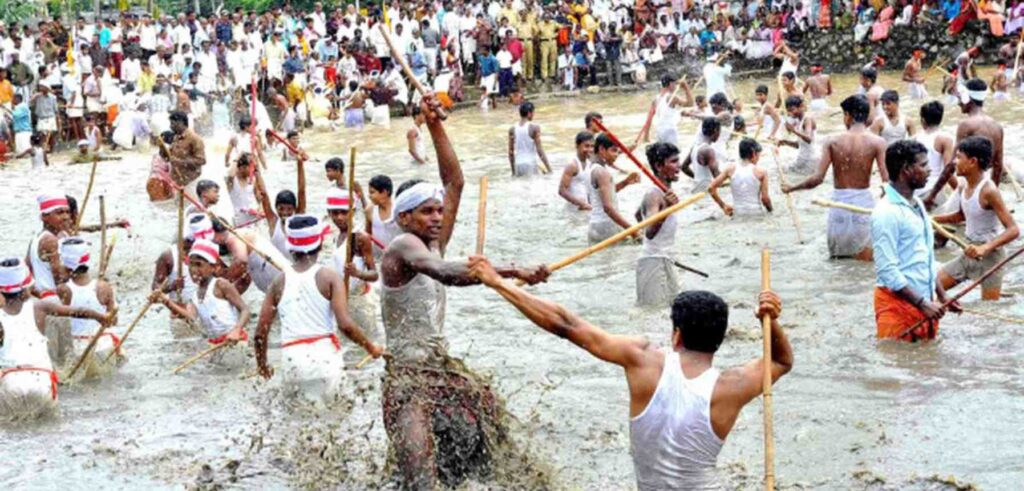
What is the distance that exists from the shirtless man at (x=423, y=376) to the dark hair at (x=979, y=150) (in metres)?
4.44

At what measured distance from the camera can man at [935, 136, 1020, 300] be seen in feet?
31.0

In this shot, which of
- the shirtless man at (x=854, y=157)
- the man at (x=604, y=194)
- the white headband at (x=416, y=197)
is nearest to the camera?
the white headband at (x=416, y=197)

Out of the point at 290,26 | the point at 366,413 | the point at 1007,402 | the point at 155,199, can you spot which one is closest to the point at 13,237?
the point at 155,199

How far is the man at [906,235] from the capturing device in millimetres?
8367

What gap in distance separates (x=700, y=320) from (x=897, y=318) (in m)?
4.19

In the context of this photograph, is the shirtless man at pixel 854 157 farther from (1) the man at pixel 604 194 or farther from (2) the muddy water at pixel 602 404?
(1) the man at pixel 604 194

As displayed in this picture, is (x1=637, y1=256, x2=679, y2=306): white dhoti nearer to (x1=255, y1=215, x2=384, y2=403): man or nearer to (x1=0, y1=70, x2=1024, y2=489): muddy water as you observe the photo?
(x1=0, y1=70, x2=1024, y2=489): muddy water

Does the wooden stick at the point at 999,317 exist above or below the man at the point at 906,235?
below

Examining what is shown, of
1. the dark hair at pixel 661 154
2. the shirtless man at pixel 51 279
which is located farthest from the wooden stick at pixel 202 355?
the dark hair at pixel 661 154

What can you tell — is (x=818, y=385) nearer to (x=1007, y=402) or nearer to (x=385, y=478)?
(x=1007, y=402)

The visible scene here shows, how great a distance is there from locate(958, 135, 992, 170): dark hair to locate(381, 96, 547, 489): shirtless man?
444cm

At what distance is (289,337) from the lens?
790cm

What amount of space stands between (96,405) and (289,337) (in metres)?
2.21

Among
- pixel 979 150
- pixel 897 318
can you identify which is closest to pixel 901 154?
pixel 897 318
